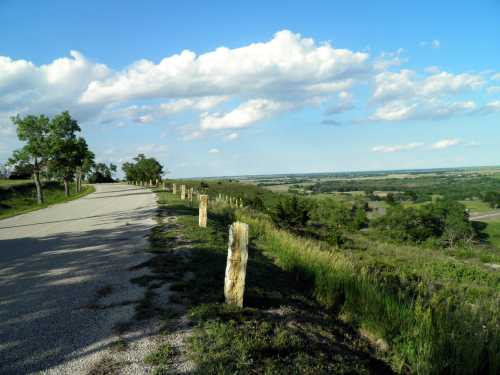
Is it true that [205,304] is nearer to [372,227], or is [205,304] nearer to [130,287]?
[130,287]

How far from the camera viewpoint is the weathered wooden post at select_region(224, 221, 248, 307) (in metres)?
4.80

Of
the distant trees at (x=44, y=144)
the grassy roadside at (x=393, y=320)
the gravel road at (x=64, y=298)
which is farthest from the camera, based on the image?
the distant trees at (x=44, y=144)

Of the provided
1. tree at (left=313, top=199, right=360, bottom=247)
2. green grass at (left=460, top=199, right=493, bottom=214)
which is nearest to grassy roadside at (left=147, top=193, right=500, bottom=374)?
tree at (left=313, top=199, right=360, bottom=247)

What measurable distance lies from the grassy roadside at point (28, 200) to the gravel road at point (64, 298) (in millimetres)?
9756

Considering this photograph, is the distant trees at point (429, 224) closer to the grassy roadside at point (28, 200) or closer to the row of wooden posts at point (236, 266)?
the grassy roadside at point (28, 200)

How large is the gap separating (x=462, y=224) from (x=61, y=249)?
7647cm

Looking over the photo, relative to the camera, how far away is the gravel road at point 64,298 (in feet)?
11.0

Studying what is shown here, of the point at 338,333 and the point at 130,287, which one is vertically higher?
the point at 130,287

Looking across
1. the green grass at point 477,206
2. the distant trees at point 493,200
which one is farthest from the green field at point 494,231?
the distant trees at point 493,200

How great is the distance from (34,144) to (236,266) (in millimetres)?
26325

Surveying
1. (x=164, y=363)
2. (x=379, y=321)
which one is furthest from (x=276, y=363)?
(x=379, y=321)

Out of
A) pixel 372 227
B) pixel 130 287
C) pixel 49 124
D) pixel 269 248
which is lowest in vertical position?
pixel 372 227

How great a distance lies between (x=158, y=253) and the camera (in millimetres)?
7488

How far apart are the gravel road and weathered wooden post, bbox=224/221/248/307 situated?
1494mm
